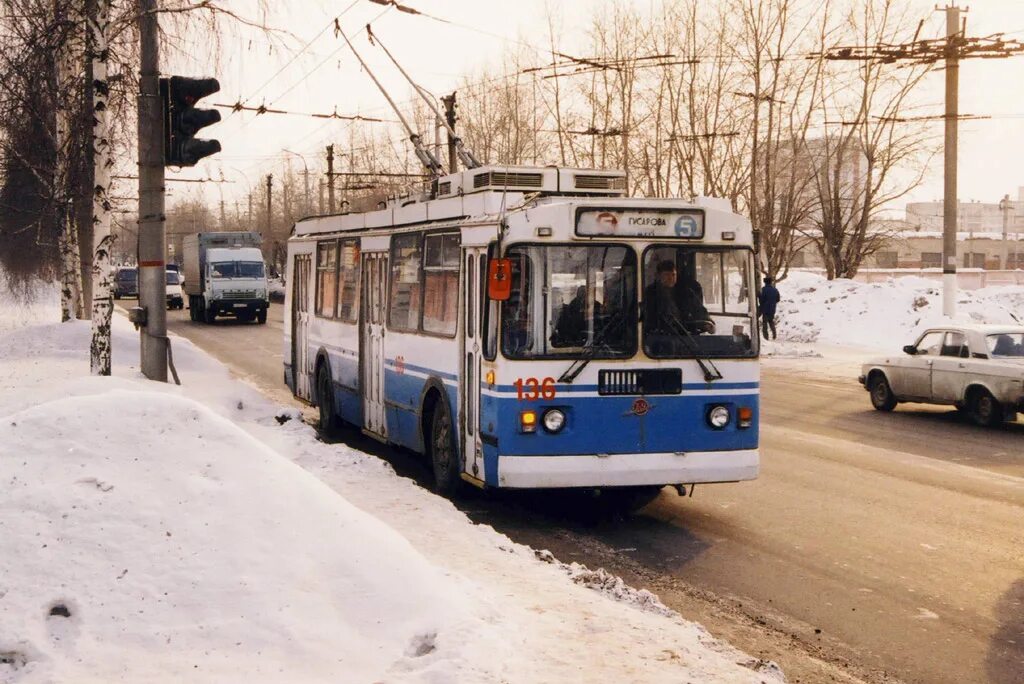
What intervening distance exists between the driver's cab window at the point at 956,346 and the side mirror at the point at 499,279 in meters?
9.94

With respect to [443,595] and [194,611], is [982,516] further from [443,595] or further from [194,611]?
[194,611]

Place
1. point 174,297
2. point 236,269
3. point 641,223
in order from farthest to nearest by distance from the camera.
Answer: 1. point 174,297
2. point 236,269
3. point 641,223

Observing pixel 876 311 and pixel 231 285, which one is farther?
pixel 231 285

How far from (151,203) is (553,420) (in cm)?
589

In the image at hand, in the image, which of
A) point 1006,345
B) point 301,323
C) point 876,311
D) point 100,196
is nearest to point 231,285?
point 876,311

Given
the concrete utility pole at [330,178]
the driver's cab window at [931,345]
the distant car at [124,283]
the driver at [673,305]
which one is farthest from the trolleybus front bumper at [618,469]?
the distant car at [124,283]

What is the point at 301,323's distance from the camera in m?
17.2

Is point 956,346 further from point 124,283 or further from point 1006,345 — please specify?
point 124,283

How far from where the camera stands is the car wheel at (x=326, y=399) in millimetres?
15540

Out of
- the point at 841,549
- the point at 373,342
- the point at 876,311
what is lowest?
the point at 841,549

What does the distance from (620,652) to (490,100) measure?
1777 inches

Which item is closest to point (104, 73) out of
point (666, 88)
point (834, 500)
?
point (834, 500)

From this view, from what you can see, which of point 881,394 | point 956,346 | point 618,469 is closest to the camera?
point 618,469

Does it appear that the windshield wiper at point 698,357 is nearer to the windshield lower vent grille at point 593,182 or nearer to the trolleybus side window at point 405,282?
the windshield lower vent grille at point 593,182
